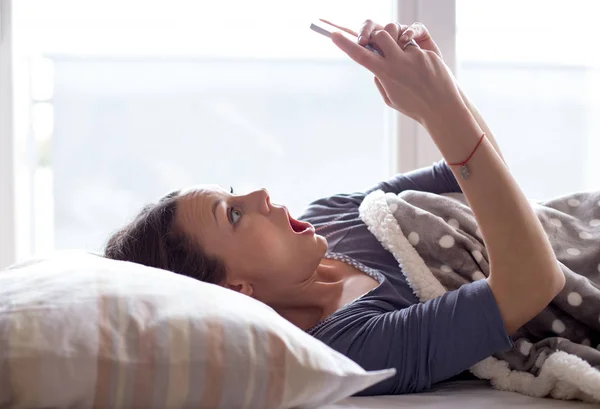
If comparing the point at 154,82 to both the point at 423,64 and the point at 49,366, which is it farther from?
the point at 49,366

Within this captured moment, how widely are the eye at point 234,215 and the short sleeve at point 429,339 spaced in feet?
0.89

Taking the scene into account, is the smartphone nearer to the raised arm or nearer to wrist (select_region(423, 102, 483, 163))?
the raised arm

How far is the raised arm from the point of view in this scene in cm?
104

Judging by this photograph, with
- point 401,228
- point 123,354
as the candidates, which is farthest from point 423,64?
point 123,354

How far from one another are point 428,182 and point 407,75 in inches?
17.9

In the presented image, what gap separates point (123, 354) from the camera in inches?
31.1

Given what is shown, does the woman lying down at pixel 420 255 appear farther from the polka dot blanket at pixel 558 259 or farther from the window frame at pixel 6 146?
the window frame at pixel 6 146

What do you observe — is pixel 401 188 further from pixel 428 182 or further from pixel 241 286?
pixel 241 286

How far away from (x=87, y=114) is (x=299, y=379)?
1.46 metres

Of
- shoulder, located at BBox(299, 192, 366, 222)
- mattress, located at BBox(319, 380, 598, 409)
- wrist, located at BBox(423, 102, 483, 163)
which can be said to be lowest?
mattress, located at BBox(319, 380, 598, 409)

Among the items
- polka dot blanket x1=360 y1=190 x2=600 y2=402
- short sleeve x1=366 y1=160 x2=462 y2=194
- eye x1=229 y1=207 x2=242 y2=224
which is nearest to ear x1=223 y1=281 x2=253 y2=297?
eye x1=229 y1=207 x2=242 y2=224

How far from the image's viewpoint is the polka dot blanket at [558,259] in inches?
43.2

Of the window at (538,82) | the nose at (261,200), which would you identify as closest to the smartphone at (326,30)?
the nose at (261,200)

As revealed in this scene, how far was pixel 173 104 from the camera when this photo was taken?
2074mm
